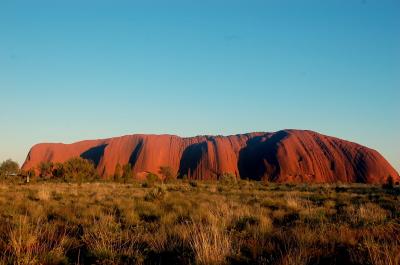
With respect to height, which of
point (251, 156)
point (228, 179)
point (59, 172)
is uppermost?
Result: point (251, 156)

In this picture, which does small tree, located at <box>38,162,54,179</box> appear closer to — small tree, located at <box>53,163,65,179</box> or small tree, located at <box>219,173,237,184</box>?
small tree, located at <box>53,163,65,179</box>

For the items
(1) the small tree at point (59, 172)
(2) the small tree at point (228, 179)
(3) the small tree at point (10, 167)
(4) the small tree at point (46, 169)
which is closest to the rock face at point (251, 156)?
(2) the small tree at point (228, 179)

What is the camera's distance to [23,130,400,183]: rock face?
7125 centimetres

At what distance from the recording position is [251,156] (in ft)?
261

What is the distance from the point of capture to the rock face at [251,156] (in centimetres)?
7125

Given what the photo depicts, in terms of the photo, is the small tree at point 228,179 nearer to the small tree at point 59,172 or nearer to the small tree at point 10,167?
the small tree at point 59,172

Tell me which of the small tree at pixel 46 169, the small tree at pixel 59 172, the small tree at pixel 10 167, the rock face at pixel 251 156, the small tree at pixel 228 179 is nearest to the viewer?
the small tree at pixel 228 179

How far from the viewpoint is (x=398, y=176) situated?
75.1 m

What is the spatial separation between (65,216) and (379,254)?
846 centimetres

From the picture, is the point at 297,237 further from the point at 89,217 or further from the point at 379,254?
the point at 89,217

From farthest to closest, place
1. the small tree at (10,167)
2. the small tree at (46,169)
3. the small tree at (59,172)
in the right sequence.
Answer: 1. the small tree at (10,167)
2. the small tree at (46,169)
3. the small tree at (59,172)

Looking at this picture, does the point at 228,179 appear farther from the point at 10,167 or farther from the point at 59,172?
the point at 10,167

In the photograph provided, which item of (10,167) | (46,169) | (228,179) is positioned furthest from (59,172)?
(228,179)

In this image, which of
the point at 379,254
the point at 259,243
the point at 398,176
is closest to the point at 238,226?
the point at 259,243
